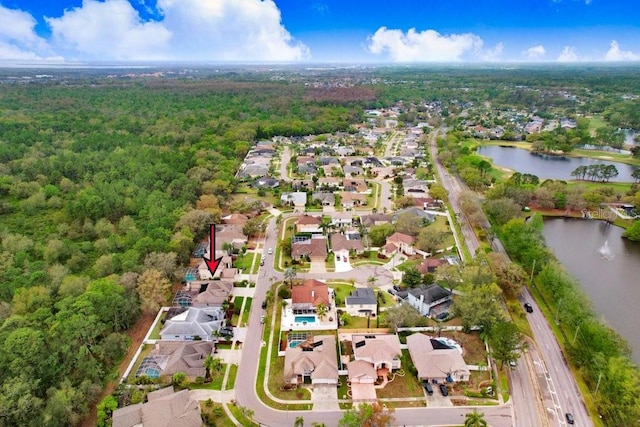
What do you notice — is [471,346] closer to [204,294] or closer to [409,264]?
[409,264]

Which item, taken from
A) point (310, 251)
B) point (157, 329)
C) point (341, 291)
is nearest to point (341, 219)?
point (310, 251)

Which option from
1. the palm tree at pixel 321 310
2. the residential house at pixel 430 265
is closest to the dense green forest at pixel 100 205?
the palm tree at pixel 321 310

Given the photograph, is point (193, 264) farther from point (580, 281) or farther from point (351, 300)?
point (580, 281)

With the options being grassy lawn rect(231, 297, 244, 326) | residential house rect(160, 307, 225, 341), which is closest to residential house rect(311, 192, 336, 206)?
grassy lawn rect(231, 297, 244, 326)

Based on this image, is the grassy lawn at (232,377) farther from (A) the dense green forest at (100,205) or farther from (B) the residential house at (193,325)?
(A) the dense green forest at (100,205)

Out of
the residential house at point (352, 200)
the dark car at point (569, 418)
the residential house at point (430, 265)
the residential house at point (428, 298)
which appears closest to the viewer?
the dark car at point (569, 418)
